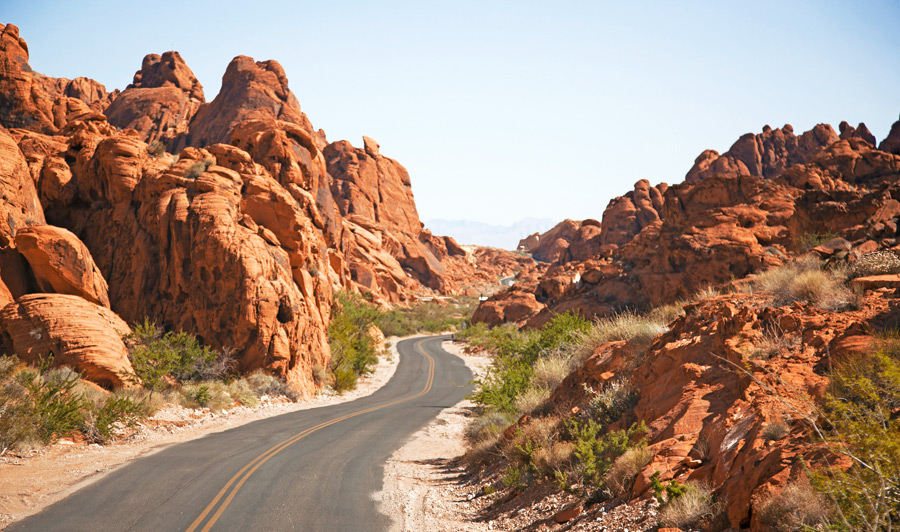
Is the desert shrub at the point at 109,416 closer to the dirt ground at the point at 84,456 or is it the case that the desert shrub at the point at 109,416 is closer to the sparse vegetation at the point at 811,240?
the dirt ground at the point at 84,456

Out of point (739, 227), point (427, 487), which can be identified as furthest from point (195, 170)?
point (739, 227)

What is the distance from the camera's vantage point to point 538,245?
158 meters

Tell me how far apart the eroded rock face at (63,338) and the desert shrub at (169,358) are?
0.56 metres

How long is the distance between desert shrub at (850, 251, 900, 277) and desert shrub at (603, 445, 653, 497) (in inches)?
265

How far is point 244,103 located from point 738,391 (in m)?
84.8

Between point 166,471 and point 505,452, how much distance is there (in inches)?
313

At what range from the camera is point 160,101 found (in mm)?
82688

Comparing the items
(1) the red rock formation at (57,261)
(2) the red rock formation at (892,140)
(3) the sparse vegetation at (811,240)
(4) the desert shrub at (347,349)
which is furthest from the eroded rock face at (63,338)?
(2) the red rock formation at (892,140)

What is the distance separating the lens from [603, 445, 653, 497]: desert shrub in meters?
7.25

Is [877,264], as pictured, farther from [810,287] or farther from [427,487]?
[427,487]

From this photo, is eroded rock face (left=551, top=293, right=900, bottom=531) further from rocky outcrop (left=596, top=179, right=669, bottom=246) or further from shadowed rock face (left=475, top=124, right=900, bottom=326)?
rocky outcrop (left=596, top=179, right=669, bottom=246)

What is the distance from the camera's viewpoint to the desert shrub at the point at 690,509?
5.69m

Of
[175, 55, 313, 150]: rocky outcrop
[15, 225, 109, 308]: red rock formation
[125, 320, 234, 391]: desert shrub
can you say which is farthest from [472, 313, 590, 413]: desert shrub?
[175, 55, 313, 150]: rocky outcrop

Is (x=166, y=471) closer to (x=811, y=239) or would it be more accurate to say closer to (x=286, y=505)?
(x=286, y=505)
